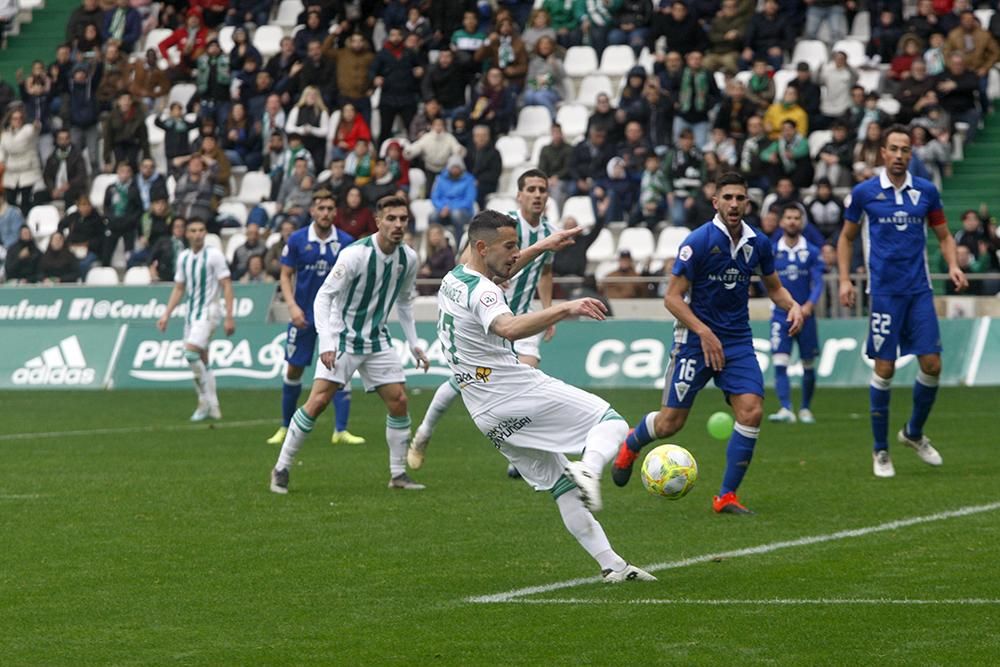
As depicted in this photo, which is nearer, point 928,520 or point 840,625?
point 840,625

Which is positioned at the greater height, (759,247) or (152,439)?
(759,247)

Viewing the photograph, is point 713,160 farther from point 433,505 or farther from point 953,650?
point 953,650

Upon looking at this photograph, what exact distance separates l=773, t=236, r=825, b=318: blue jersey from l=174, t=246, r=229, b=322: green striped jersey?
6.59m

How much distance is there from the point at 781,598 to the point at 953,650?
4.38 ft

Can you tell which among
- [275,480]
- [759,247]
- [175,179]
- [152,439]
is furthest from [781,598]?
[175,179]

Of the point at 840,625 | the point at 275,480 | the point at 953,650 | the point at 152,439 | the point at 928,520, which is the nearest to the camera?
the point at 953,650

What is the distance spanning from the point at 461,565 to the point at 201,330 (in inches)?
474

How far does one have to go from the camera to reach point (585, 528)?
27.8 ft

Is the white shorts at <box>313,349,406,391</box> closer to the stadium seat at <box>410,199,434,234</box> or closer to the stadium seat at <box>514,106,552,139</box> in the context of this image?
the stadium seat at <box>410,199,434,234</box>

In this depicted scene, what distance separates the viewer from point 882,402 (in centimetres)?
1343

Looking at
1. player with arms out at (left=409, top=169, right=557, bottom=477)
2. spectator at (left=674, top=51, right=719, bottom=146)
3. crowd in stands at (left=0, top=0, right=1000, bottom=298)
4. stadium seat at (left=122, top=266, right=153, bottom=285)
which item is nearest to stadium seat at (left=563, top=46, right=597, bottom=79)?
crowd in stands at (left=0, top=0, right=1000, bottom=298)

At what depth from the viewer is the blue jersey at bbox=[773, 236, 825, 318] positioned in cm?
1933

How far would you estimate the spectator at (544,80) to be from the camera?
101 ft

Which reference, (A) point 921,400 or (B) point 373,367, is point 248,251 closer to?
(B) point 373,367
